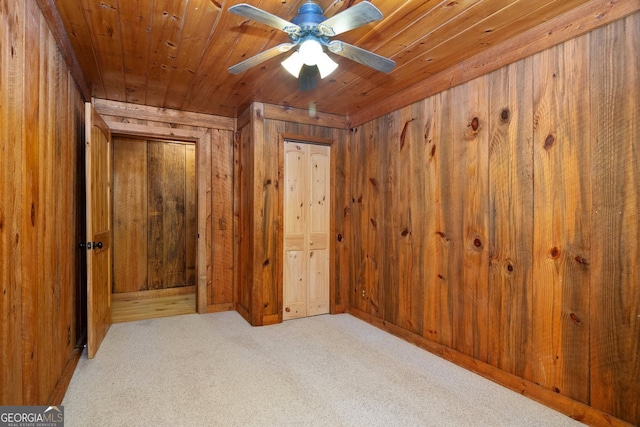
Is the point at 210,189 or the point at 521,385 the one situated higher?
the point at 210,189

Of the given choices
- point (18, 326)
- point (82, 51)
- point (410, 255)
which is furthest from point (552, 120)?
point (82, 51)

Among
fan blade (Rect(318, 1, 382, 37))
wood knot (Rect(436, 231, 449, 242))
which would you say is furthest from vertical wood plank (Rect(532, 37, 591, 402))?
fan blade (Rect(318, 1, 382, 37))

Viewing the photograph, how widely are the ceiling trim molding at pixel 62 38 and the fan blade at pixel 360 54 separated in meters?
1.53

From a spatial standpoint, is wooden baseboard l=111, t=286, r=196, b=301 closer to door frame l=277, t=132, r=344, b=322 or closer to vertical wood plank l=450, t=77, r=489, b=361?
door frame l=277, t=132, r=344, b=322

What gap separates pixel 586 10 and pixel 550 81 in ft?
1.25

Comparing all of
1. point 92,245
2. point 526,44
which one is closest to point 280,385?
point 92,245

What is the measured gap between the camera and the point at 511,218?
2.28 metres

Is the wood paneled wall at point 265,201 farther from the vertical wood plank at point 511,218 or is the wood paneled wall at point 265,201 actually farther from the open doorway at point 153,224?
the vertical wood plank at point 511,218

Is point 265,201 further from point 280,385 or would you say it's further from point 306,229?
point 280,385

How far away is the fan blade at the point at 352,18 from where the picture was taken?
145cm

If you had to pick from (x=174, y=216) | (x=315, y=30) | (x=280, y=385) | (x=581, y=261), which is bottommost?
(x=280, y=385)

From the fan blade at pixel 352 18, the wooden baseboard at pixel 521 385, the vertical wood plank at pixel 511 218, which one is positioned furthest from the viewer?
Result: the vertical wood plank at pixel 511 218

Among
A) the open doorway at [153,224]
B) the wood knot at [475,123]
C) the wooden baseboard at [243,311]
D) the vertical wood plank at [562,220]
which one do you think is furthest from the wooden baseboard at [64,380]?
the wood knot at [475,123]

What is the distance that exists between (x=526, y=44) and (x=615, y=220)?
1216 mm
